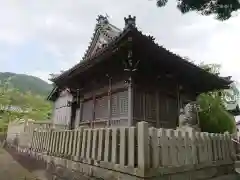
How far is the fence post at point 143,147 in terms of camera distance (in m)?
3.57

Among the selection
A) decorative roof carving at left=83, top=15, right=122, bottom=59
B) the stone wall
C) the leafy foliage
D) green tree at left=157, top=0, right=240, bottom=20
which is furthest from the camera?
the leafy foliage

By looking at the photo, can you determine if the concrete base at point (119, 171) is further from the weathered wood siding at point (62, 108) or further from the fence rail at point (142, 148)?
the weathered wood siding at point (62, 108)

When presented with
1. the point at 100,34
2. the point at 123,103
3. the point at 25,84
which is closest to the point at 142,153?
the point at 123,103

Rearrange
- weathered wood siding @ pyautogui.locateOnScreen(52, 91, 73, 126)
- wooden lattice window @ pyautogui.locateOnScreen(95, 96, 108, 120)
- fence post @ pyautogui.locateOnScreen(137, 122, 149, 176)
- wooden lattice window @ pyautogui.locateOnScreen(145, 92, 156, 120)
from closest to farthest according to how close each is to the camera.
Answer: fence post @ pyautogui.locateOnScreen(137, 122, 149, 176) < wooden lattice window @ pyautogui.locateOnScreen(145, 92, 156, 120) < wooden lattice window @ pyautogui.locateOnScreen(95, 96, 108, 120) < weathered wood siding @ pyautogui.locateOnScreen(52, 91, 73, 126)

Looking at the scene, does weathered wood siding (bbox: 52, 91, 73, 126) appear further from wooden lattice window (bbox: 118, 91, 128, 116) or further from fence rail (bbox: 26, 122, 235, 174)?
fence rail (bbox: 26, 122, 235, 174)

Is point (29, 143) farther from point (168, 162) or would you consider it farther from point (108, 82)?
point (168, 162)

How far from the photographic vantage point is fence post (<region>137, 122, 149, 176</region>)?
11.7ft

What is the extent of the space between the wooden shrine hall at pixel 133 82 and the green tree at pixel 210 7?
1911 mm

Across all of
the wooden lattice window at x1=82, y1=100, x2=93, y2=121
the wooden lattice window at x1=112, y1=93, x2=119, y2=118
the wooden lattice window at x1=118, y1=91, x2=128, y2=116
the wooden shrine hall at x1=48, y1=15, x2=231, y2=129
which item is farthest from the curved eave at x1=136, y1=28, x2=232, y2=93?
the wooden lattice window at x1=82, y1=100, x2=93, y2=121

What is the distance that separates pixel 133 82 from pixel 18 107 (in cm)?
1906

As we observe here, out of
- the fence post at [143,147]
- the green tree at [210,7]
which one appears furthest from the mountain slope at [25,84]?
the fence post at [143,147]

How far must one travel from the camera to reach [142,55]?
328 inches

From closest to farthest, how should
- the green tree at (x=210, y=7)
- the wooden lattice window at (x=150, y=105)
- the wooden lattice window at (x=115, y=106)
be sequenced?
the green tree at (x=210, y=7) < the wooden lattice window at (x=150, y=105) < the wooden lattice window at (x=115, y=106)

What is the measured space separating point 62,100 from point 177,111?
1077 cm
